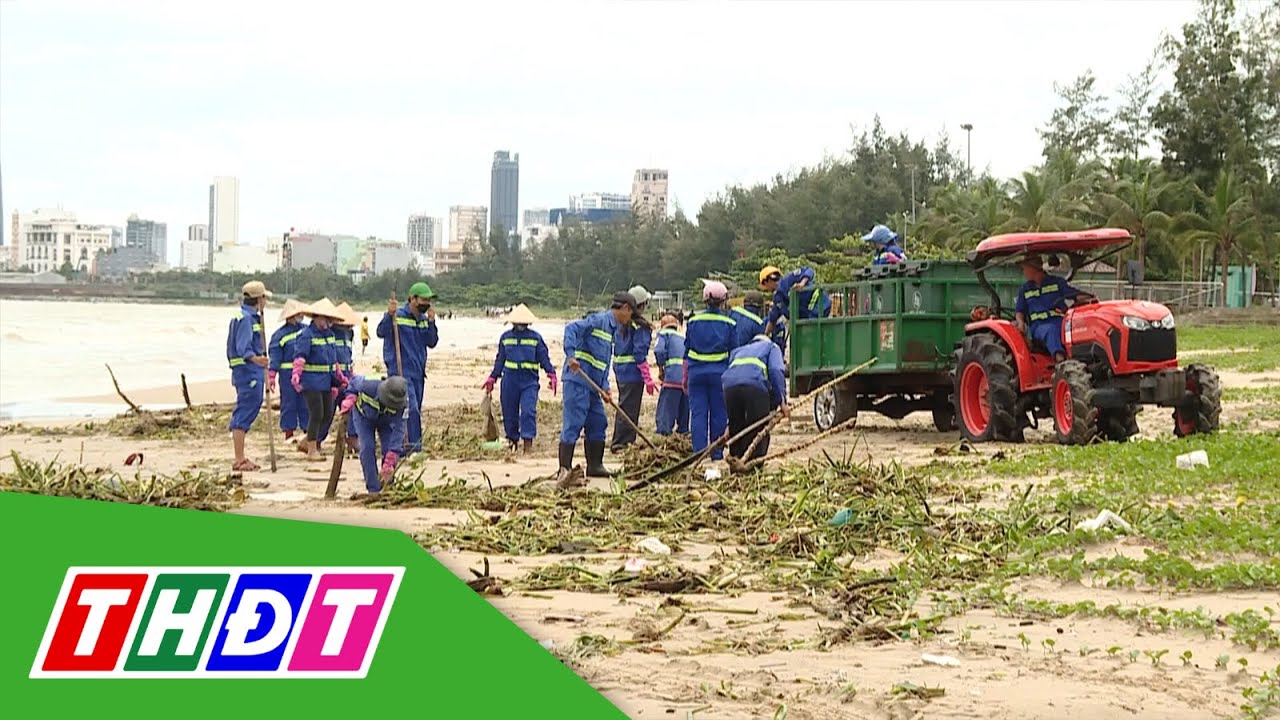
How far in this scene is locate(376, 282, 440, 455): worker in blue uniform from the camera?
52.2 ft

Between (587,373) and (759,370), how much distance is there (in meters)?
2.07

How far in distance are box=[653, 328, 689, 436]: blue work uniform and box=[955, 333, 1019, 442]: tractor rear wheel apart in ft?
10.1

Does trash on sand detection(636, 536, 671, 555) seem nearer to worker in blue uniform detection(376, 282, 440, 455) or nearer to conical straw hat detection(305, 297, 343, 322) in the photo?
worker in blue uniform detection(376, 282, 440, 455)

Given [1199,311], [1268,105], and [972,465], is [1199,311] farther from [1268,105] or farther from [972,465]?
[972,465]

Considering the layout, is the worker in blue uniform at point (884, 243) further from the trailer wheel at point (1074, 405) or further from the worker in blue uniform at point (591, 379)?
the worker in blue uniform at point (591, 379)

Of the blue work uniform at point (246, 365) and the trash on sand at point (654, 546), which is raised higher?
the blue work uniform at point (246, 365)

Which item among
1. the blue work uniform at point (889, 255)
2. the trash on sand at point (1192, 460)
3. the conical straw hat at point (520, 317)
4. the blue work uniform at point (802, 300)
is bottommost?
the trash on sand at point (1192, 460)

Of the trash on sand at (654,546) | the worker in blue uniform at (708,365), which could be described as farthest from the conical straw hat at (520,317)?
the trash on sand at (654,546)

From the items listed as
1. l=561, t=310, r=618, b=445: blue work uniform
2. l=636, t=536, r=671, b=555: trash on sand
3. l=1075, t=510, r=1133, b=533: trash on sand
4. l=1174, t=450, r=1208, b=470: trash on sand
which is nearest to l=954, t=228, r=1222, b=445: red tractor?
l=1174, t=450, r=1208, b=470: trash on sand

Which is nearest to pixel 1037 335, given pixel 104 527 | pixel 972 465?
pixel 972 465

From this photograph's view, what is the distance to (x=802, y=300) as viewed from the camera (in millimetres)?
19250

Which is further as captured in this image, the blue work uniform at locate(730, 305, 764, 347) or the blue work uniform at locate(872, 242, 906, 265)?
the blue work uniform at locate(872, 242, 906, 265)

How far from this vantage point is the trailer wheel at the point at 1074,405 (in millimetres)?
14031

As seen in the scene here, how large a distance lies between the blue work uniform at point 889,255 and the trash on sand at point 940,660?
1113 centimetres
